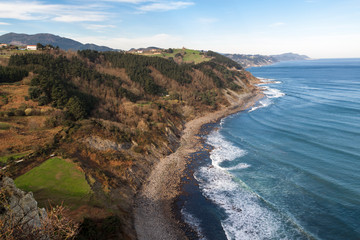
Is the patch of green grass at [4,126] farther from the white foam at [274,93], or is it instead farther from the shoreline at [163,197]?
the white foam at [274,93]

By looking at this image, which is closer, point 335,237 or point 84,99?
point 335,237

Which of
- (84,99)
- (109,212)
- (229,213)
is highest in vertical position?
(84,99)


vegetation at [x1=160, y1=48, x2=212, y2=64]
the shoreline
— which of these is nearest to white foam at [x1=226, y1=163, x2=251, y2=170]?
the shoreline

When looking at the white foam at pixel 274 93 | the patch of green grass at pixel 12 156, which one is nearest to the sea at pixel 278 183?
the patch of green grass at pixel 12 156

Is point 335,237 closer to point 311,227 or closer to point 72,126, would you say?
point 311,227

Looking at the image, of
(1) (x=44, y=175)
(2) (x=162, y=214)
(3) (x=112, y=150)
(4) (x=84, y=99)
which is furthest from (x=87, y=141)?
(2) (x=162, y=214)

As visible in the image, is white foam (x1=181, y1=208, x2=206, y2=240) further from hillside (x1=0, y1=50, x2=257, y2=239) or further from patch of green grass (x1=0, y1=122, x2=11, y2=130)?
patch of green grass (x1=0, y1=122, x2=11, y2=130)

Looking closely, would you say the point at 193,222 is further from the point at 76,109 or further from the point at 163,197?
the point at 76,109

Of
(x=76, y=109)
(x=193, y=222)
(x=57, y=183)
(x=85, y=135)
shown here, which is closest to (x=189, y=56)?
(x=76, y=109)
